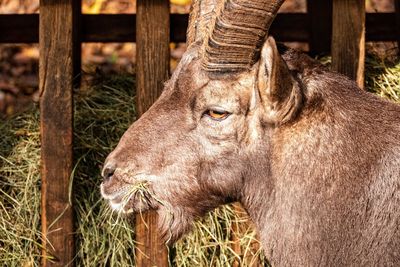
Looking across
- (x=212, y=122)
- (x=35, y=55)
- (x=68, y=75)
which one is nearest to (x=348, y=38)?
(x=212, y=122)

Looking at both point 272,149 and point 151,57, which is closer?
point 272,149

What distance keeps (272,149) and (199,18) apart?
111cm

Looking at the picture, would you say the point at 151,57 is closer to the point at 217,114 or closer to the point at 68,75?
the point at 68,75

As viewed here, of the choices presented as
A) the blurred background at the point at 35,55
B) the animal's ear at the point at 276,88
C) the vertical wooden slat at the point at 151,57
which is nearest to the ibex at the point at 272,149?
the animal's ear at the point at 276,88

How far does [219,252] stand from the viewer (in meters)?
7.40

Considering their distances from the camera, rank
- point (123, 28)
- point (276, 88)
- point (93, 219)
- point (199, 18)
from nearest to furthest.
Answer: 1. point (276, 88)
2. point (199, 18)
3. point (93, 219)
4. point (123, 28)

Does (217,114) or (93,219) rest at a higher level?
(217,114)

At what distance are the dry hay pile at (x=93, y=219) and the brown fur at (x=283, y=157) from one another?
4.48 feet

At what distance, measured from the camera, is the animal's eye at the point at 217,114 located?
5.70 m

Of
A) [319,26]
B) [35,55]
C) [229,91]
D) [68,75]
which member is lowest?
[35,55]

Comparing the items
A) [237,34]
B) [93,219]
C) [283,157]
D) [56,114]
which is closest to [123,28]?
[56,114]

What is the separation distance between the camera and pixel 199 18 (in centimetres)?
636

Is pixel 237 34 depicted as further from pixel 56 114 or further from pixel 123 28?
pixel 123 28

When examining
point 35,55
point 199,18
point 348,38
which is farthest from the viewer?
point 35,55
